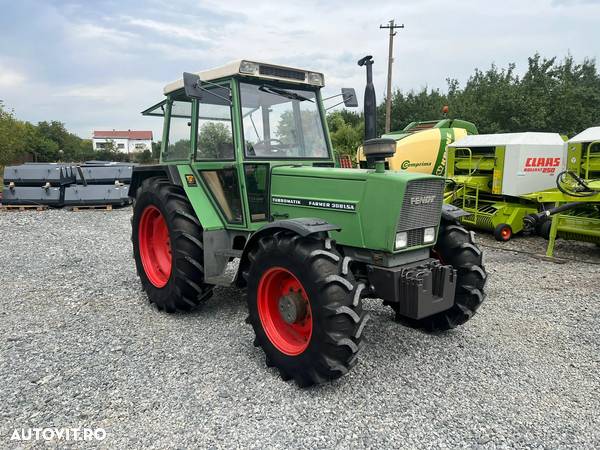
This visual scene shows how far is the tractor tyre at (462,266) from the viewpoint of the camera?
12.3 ft

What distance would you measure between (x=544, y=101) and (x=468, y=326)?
73.0 ft

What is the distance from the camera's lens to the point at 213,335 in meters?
4.08

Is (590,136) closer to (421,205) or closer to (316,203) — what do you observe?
(421,205)

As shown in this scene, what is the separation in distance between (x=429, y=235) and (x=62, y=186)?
12.5 meters

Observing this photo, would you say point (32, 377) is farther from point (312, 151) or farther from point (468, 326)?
point (468, 326)

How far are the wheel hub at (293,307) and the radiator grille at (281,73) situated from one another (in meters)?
2.09

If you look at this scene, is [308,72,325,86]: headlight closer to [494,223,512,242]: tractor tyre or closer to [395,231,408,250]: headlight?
[395,231,408,250]: headlight

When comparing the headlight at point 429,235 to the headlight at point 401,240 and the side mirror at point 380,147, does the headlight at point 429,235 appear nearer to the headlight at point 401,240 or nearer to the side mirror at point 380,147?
the headlight at point 401,240

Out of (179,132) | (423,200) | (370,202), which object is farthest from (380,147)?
(179,132)

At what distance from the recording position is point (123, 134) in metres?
97.2

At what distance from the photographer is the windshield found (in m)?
4.24

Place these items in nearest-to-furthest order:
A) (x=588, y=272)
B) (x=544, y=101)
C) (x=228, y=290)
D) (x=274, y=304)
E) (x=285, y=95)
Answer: (x=274, y=304)
(x=285, y=95)
(x=228, y=290)
(x=588, y=272)
(x=544, y=101)

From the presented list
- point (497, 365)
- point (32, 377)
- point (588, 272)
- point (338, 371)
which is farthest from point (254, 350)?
point (588, 272)

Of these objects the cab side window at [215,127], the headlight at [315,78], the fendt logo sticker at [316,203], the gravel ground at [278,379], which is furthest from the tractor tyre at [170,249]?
the headlight at [315,78]
